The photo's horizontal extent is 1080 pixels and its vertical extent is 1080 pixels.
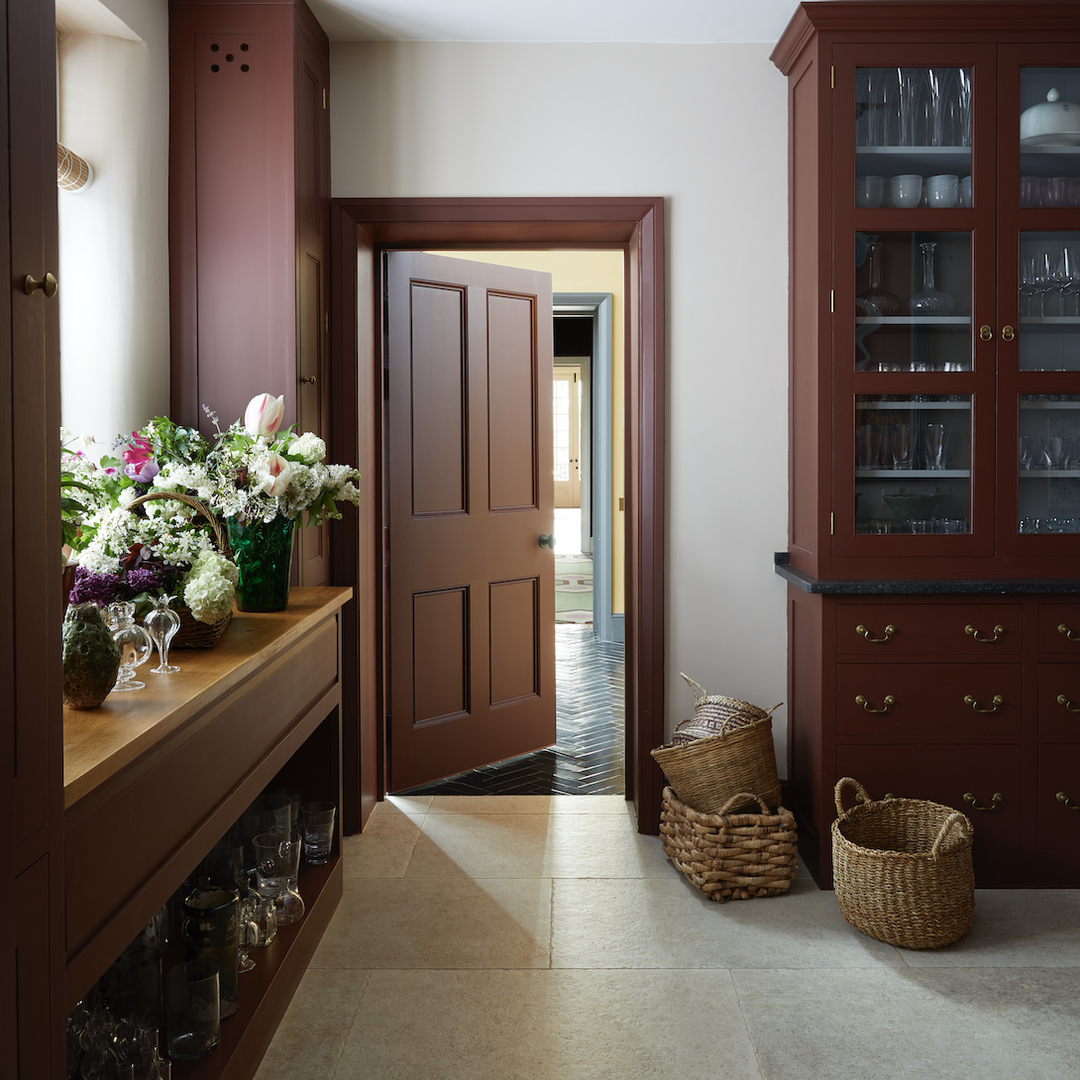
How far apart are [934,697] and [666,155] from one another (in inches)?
82.9

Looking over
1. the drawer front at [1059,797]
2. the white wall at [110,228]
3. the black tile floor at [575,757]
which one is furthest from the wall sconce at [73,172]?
the drawer front at [1059,797]

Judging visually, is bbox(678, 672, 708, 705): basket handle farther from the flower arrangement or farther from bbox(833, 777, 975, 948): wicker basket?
the flower arrangement

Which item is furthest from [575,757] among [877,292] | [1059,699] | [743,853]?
[877,292]

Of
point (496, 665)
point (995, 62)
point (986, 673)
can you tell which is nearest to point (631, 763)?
point (496, 665)

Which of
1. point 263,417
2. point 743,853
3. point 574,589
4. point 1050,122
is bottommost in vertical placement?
point 743,853

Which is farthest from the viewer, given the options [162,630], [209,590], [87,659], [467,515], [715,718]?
[467,515]

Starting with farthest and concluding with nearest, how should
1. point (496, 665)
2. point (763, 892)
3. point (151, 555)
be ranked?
point (496, 665), point (763, 892), point (151, 555)

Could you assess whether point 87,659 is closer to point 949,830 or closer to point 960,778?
point 949,830

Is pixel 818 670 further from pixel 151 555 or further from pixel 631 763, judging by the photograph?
pixel 151 555

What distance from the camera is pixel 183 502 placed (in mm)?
2207

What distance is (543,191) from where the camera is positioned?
3.37 meters

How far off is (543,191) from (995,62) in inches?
59.7

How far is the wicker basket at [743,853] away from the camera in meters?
2.89

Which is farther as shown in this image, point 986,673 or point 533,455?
point 533,455
